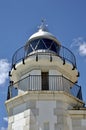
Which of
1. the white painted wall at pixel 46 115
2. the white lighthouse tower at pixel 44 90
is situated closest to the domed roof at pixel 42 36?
the white lighthouse tower at pixel 44 90

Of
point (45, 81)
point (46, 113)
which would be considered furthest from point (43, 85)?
point (46, 113)

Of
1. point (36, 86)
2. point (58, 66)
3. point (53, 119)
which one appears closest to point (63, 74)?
point (58, 66)

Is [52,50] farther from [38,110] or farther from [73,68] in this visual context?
[38,110]

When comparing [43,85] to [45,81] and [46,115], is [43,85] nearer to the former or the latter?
[45,81]

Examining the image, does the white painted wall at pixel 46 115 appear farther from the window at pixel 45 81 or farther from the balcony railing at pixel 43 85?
the window at pixel 45 81

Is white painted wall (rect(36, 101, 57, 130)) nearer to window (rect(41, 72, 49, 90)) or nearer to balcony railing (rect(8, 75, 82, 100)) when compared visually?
balcony railing (rect(8, 75, 82, 100))

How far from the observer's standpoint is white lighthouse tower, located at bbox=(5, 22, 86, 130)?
17.0m

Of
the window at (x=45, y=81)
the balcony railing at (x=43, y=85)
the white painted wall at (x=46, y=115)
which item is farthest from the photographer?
the window at (x=45, y=81)

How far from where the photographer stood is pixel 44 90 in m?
17.8

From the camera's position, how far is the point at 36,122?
55.5 feet

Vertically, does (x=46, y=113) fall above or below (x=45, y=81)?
below

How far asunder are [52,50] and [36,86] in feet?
9.28

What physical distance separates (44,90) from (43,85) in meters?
0.79

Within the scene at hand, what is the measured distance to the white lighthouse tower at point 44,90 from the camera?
55.9 ft
